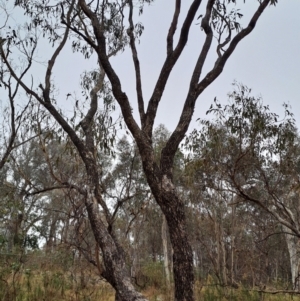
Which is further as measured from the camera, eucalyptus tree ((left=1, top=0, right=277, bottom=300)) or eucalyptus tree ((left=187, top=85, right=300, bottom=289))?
eucalyptus tree ((left=187, top=85, right=300, bottom=289))

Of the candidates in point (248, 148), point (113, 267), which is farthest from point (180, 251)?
point (248, 148)

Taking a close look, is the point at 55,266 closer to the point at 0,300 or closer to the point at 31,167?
the point at 0,300

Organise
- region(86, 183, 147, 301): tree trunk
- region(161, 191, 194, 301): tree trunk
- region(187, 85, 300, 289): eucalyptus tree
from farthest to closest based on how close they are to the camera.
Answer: region(187, 85, 300, 289): eucalyptus tree < region(86, 183, 147, 301): tree trunk < region(161, 191, 194, 301): tree trunk

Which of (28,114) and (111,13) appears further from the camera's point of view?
(28,114)

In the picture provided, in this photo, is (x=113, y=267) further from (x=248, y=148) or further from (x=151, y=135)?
(x=248, y=148)

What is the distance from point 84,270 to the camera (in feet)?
25.8

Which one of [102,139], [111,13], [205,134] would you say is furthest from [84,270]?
[111,13]

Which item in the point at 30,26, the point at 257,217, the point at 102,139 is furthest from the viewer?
the point at 257,217

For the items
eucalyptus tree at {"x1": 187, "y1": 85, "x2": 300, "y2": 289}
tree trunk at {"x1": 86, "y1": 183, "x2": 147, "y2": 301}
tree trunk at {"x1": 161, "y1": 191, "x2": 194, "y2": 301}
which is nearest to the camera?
tree trunk at {"x1": 161, "y1": 191, "x2": 194, "y2": 301}

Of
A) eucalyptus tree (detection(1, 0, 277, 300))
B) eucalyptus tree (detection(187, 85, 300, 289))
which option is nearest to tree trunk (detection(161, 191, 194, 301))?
eucalyptus tree (detection(1, 0, 277, 300))

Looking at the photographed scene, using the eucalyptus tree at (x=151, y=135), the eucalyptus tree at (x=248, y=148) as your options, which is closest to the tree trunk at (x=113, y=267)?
the eucalyptus tree at (x=151, y=135)

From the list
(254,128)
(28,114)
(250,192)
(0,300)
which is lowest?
(0,300)

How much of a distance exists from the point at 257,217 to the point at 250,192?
449 centimetres

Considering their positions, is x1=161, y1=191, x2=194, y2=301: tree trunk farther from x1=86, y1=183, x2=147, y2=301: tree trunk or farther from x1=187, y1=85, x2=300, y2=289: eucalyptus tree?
x1=187, y1=85, x2=300, y2=289: eucalyptus tree
